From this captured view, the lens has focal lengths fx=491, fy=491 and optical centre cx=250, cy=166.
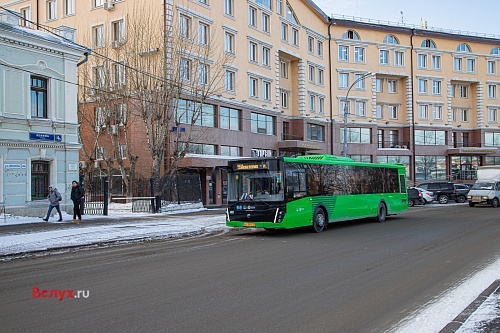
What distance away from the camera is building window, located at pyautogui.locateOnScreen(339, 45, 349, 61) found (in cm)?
5888

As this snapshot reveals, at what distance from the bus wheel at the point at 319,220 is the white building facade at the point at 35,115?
43.2ft

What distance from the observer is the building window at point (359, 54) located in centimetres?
5989

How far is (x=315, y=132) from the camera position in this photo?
54656 mm

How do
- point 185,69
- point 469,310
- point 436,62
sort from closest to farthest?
point 469,310 → point 185,69 → point 436,62

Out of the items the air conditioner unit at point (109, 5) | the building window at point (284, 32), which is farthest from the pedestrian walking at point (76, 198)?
the building window at point (284, 32)

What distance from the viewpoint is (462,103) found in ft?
220

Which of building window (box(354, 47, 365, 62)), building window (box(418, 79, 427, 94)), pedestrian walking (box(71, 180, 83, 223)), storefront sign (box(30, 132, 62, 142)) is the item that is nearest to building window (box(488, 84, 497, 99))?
building window (box(418, 79, 427, 94))

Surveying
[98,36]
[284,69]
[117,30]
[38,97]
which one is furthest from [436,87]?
[38,97]

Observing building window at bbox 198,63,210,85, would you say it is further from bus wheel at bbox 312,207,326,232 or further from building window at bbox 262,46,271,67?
bus wheel at bbox 312,207,326,232

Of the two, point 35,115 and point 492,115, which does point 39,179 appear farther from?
point 492,115

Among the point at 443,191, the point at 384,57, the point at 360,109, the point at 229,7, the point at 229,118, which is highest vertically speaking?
the point at 384,57

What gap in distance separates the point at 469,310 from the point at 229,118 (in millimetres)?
35827

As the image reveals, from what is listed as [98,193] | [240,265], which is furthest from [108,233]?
[98,193]

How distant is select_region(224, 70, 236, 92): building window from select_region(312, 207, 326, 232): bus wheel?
25078 mm
